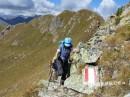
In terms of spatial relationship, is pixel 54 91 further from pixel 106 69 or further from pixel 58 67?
pixel 106 69

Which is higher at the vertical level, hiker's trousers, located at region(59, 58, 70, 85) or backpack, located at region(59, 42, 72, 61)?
backpack, located at region(59, 42, 72, 61)

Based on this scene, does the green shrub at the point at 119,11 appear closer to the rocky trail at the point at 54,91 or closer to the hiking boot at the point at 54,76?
the hiking boot at the point at 54,76

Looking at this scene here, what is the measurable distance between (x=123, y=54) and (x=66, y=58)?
146 inches

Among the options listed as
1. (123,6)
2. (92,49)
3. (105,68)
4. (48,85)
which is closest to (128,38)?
(92,49)

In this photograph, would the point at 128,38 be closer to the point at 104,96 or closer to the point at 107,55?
the point at 107,55

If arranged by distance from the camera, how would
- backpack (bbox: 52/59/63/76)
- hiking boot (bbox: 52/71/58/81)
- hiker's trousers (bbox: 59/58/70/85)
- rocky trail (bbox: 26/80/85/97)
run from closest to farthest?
rocky trail (bbox: 26/80/85/97), backpack (bbox: 52/59/63/76), hiker's trousers (bbox: 59/58/70/85), hiking boot (bbox: 52/71/58/81)

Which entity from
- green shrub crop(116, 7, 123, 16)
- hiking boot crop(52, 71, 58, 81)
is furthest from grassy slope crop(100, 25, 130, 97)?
green shrub crop(116, 7, 123, 16)

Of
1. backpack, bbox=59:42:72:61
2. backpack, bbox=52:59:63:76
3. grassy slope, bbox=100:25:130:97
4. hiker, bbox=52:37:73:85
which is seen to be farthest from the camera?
backpack, bbox=52:59:63:76

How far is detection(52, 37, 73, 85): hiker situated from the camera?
77.8ft

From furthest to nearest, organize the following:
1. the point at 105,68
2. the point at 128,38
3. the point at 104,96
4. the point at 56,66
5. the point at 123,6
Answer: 1. the point at 123,6
2. the point at 128,38
3. the point at 56,66
4. the point at 105,68
5. the point at 104,96

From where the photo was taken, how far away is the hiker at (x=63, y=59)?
2370cm

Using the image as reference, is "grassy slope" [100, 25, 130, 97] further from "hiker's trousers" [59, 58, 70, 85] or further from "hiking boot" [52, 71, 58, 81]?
"hiking boot" [52, 71, 58, 81]

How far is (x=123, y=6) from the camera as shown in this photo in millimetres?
42188

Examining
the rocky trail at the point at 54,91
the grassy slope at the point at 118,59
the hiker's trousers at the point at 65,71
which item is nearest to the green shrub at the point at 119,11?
the grassy slope at the point at 118,59
